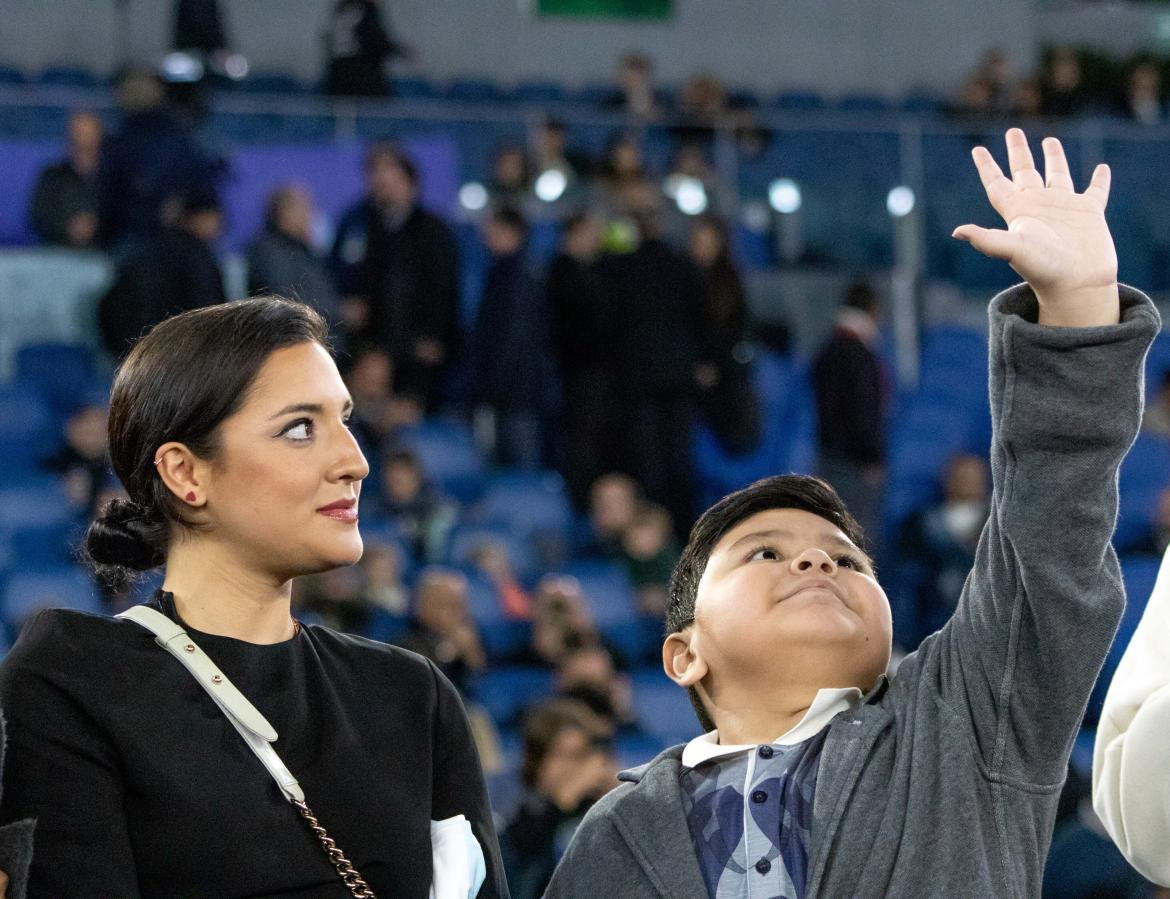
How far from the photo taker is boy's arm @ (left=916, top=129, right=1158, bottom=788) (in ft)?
7.13

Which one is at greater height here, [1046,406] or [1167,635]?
[1046,406]

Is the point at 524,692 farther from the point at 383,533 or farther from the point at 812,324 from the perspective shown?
the point at 812,324

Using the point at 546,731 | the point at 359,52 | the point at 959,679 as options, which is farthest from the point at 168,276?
the point at 959,679

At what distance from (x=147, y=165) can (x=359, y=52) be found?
266cm

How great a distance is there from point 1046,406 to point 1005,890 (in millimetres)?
550

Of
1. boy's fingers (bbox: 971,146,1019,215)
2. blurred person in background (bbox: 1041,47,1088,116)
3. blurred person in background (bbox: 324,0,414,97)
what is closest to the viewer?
boy's fingers (bbox: 971,146,1019,215)

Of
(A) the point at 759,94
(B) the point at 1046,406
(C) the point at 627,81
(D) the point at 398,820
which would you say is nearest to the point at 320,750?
(D) the point at 398,820

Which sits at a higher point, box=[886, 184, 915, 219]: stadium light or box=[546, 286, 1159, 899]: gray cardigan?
box=[546, 286, 1159, 899]: gray cardigan

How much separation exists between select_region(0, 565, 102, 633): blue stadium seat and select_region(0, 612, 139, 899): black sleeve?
14.1 ft

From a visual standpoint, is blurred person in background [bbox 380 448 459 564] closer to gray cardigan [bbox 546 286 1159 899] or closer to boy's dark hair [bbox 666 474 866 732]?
boy's dark hair [bbox 666 474 866 732]

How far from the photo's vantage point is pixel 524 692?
278 inches

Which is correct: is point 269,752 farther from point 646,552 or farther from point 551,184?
point 551,184

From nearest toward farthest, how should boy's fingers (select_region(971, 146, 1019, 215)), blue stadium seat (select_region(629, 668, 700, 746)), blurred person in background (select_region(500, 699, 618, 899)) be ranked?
boy's fingers (select_region(971, 146, 1019, 215))
blurred person in background (select_region(500, 699, 618, 899))
blue stadium seat (select_region(629, 668, 700, 746))

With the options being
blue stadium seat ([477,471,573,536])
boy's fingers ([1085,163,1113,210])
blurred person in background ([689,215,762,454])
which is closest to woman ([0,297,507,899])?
boy's fingers ([1085,163,1113,210])
